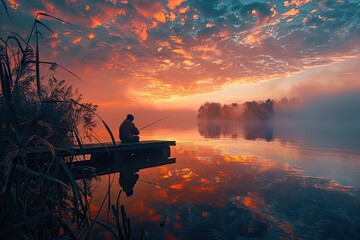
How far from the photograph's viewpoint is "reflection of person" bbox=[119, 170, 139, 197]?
926cm

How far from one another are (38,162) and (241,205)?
6.53m

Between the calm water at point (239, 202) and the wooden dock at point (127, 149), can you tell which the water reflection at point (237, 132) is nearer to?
the wooden dock at point (127, 149)

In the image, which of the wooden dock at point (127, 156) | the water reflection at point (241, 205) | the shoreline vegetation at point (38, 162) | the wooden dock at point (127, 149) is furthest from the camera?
the wooden dock at point (127, 156)

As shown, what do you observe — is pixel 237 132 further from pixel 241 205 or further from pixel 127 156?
pixel 241 205

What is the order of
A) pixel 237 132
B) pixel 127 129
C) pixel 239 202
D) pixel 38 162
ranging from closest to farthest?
pixel 38 162 < pixel 239 202 < pixel 127 129 < pixel 237 132

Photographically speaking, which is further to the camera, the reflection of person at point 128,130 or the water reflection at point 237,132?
the water reflection at point 237,132

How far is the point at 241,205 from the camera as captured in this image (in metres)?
7.72

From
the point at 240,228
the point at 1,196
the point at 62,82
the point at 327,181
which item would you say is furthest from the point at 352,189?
the point at 62,82

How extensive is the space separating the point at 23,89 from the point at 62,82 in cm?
473

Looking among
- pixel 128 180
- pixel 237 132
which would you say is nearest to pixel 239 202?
pixel 128 180

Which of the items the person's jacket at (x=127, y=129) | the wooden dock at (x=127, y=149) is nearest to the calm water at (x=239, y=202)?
the wooden dock at (x=127, y=149)

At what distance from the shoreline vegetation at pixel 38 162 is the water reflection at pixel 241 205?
1288 mm

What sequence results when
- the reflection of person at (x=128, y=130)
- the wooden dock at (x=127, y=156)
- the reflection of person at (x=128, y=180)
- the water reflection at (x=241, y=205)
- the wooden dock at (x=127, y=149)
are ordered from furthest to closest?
1. the reflection of person at (x=128, y=130)
2. the wooden dock at (x=127, y=156)
3. the wooden dock at (x=127, y=149)
4. the reflection of person at (x=128, y=180)
5. the water reflection at (x=241, y=205)

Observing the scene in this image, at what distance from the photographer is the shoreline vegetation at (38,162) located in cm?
176
